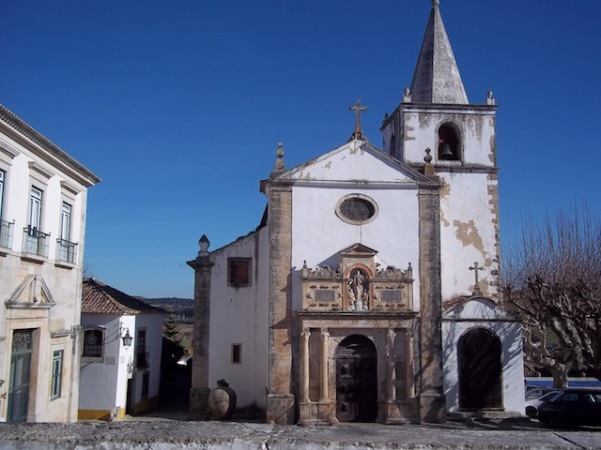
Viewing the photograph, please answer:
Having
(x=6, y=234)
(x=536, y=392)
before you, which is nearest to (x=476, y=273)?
(x=536, y=392)

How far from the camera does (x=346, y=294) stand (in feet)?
70.8

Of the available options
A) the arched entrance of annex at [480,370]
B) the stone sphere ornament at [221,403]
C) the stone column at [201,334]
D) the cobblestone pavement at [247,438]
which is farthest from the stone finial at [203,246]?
the cobblestone pavement at [247,438]

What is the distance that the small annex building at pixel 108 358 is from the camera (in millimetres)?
22719

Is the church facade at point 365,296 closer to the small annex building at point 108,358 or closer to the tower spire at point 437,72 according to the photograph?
the tower spire at point 437,72

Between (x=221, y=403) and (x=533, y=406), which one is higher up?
(x=221, y=403)

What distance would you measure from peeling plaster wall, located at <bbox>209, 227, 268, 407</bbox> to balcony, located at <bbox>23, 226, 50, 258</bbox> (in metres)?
8.87

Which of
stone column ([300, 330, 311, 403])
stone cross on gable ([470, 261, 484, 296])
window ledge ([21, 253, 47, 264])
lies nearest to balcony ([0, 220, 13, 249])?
window ledge ([21, 253, 47, 264])

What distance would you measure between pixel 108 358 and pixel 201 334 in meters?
3.50

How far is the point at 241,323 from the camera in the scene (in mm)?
23391

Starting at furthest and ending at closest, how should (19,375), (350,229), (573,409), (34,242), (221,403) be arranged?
(350,229), (221,403), (573,409), (34,242), (19,375)

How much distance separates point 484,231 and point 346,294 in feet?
21.9

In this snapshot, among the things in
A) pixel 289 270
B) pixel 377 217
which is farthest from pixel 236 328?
pixel 377 217

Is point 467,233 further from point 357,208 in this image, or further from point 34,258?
point 34,258

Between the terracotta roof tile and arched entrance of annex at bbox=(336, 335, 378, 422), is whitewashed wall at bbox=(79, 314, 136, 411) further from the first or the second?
arched entrance of annex at bbox=(336, 335, 378, 422)
